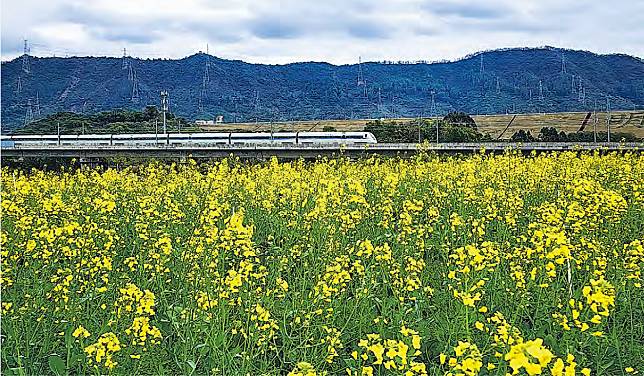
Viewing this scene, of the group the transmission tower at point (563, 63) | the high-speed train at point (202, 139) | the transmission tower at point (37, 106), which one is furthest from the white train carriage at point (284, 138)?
the transmission tower at point (563, 63)

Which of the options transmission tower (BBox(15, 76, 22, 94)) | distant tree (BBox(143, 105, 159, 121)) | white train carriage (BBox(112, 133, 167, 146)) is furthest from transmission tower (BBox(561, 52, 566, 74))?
white train carriage (BBox(112, 133, 167, 146))

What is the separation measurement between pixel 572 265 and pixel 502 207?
6.29ft

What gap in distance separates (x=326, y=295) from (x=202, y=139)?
48700 mm

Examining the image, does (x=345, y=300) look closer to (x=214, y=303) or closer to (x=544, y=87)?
(x=214, y=303)

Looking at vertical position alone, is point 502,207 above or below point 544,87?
below

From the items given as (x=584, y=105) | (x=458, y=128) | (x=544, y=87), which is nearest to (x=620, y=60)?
(x=544, y=87)

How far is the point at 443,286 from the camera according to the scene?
527cm

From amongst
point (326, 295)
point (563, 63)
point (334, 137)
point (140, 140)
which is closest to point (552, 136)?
point (334, 137)

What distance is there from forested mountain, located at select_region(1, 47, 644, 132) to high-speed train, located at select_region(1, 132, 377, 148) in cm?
6104

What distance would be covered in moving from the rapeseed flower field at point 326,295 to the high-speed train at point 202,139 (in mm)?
38552

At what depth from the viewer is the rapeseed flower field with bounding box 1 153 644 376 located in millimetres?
3758

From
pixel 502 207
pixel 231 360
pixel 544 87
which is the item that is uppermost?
pixel 544 87

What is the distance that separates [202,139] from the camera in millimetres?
51844

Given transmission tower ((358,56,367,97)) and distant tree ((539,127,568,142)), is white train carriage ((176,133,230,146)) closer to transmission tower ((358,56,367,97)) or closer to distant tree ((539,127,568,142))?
distant tree ((539,127,568,142))
